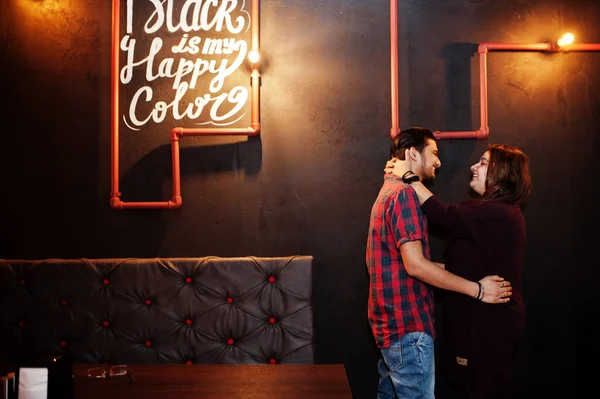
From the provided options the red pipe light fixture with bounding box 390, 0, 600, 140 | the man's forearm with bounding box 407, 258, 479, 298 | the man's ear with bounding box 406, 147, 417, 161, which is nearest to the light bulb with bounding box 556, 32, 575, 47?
the red pipe light fixture with bounding box 390, 0, 600, 140

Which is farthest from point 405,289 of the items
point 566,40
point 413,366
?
point 566,40

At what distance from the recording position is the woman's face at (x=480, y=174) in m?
2.16

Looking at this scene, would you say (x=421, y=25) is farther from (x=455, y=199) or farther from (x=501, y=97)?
(x=455, y=199)

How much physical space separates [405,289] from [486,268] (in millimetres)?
365

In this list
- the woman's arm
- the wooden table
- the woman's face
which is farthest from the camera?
the woman's face

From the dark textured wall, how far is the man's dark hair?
0.28m

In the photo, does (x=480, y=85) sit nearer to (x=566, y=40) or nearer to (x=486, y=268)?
(x=566, y=40)

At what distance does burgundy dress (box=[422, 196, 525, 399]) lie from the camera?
6.28 ft

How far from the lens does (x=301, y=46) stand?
95.8 inches

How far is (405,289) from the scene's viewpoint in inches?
76.1

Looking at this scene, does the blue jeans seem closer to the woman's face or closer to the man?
the man

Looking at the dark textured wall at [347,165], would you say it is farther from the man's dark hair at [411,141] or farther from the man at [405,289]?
the man at [405,289]

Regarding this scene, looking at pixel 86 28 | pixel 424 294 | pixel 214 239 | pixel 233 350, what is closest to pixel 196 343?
pixel 233 350

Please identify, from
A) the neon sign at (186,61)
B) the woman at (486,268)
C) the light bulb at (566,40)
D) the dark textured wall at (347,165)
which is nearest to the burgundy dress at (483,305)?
the woman at (486,268)
